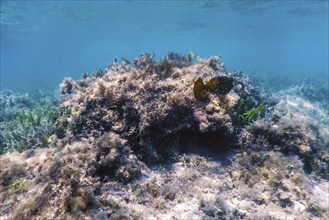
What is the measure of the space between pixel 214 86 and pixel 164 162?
169 centimetres

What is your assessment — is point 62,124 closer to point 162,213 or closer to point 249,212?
point 162,213

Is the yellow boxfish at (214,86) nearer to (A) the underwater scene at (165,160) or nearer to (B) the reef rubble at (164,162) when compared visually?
(A) the underwater scene at (165,160)

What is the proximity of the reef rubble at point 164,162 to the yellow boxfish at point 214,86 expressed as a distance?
304mm

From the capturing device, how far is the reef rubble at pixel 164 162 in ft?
12.7

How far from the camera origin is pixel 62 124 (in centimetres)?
693

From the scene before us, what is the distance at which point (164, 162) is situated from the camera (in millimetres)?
5188

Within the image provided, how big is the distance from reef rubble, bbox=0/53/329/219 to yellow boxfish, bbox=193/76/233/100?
0.30m

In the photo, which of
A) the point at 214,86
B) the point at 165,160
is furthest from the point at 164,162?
the point at 214,86

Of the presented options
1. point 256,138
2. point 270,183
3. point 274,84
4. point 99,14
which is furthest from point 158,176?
point 99,14

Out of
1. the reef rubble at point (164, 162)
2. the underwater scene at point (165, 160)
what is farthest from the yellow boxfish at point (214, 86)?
the reef rubble at point (164, 162)

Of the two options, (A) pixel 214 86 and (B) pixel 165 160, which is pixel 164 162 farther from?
(A) pixel 214 86

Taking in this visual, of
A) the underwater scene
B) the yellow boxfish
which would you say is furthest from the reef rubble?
the yellow boxfish

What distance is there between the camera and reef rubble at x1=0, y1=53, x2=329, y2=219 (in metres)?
3.88

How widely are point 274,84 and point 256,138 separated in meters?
23.4
